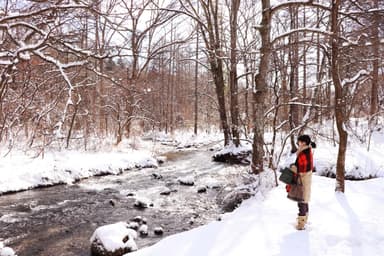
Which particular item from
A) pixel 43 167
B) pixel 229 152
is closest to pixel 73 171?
pixel 43 167

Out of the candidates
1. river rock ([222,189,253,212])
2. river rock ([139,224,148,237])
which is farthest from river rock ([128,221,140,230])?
river rock ([222,189,253,212])

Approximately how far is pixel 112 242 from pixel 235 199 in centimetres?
429

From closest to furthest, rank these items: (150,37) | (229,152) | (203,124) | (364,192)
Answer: (364,192) < (229,152) < (150,37) < (203,124)

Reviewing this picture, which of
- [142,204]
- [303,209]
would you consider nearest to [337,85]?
[303,209]

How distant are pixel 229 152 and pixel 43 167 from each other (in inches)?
366

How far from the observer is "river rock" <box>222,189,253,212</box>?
9.49 m

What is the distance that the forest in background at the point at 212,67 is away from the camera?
4.79m

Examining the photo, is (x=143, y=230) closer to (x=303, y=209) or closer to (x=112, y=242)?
(x=112, y=242)

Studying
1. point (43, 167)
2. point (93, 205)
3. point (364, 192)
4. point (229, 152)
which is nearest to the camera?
point (364, 192)

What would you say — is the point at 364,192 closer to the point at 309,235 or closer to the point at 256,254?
the point at 309,235

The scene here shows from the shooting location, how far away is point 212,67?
1955 centimetres

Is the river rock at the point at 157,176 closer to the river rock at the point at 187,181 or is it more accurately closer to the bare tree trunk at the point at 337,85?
the river rock at the point at 187,181

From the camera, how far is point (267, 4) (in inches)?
362

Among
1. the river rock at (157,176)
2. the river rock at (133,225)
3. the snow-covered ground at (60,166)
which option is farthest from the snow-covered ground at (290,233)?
the river rock at (157,176)
